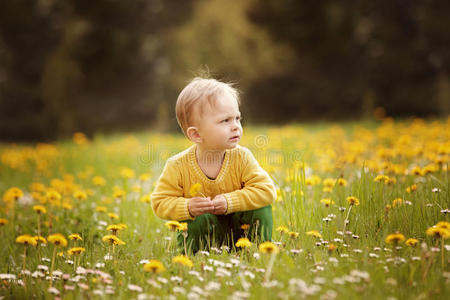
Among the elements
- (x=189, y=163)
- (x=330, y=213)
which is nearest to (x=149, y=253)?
(x=189, y=163)

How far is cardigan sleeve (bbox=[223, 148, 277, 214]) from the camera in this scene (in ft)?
7.14

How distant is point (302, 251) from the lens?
6.32 feet

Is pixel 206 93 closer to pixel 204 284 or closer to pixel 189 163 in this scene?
pixel 189 163

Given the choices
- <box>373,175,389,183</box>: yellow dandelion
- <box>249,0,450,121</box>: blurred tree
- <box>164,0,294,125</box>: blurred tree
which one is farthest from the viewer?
<box>164,0,294,125</box>: blurred tree

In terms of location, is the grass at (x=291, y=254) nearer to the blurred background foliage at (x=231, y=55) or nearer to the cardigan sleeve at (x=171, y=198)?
the cardigan sleeve at (x=171, y=198)

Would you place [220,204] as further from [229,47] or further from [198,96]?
[229,47]

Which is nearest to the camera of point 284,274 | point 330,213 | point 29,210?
point 284,274

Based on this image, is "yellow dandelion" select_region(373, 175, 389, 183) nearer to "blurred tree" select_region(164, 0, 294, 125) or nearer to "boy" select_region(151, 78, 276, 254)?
"boy" select_region(151, 78, 276, 254)

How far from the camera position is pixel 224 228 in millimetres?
2365

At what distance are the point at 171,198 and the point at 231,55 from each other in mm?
11939

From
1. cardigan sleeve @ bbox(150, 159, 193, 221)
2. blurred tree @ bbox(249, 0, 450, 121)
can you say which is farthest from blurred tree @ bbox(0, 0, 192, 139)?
cardigan sleeve @ bbox(150, 159, 193, 221)

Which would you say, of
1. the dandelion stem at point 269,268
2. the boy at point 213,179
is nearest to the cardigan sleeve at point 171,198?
the boy at point 213,179

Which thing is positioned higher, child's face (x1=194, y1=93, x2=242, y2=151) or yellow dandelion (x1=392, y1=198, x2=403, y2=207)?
child's face (x1=194, y1=93, x2=242, y2=151)

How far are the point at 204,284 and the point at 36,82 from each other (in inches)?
594
